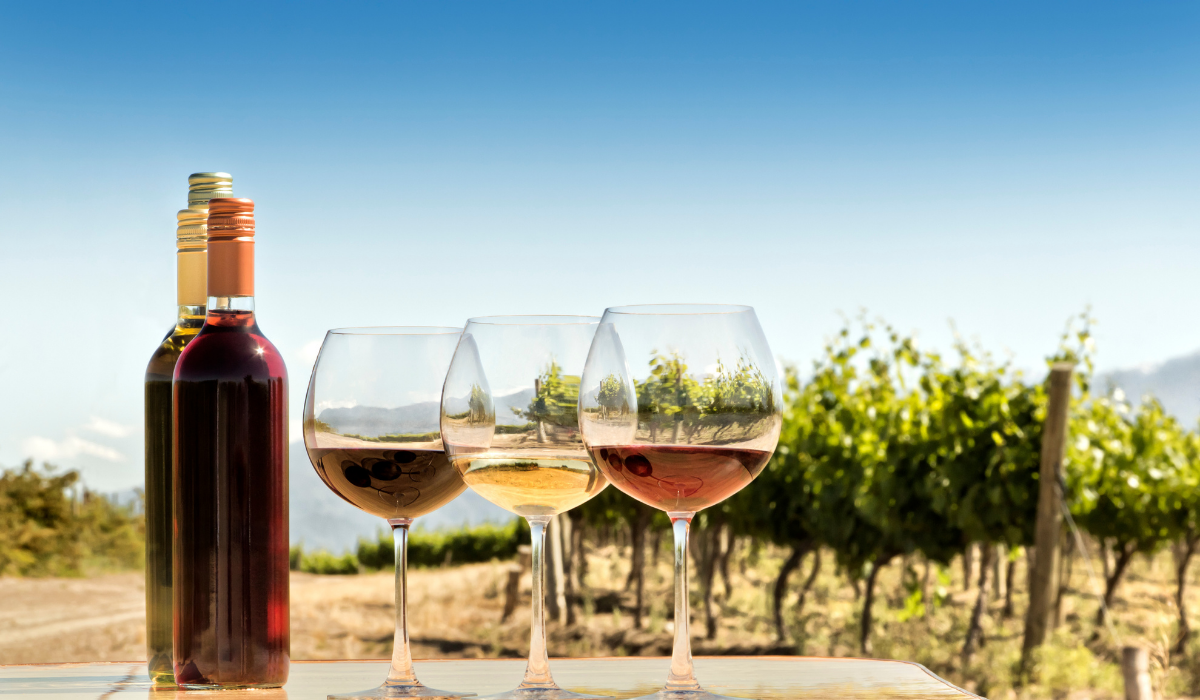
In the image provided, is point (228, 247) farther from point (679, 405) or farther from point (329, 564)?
point (329, 564)

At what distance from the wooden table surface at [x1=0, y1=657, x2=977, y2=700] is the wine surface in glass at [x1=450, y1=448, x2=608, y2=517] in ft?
0.64

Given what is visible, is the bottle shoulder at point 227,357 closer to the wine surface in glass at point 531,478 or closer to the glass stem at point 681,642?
the wine surface in glass at point 531,478

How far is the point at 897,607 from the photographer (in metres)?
10.0

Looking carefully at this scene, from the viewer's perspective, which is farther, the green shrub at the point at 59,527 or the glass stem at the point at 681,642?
the green shrub at the point at 59,527

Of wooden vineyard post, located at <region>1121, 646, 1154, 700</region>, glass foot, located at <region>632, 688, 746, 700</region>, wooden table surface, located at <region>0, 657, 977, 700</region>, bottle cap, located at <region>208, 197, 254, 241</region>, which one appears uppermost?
bottle cap, located at <region>208, 197, 254, 241</region>

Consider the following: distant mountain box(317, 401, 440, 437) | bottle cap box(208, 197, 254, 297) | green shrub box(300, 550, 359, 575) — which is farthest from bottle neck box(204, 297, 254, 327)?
green shrub box(300, 550, 359, 575)

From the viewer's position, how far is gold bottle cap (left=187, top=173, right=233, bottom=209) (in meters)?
1.11

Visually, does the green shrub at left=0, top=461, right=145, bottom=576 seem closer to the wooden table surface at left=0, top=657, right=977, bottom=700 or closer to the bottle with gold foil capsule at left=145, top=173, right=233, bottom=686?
the wooden table surface at left=0, top=657, right=977, bottom=700

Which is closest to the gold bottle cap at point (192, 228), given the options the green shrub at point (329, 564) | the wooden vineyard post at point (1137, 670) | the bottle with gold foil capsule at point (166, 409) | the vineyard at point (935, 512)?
the bottle with gold foil capsule at point (166, 409)

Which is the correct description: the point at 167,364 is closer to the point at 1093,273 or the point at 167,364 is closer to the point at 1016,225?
the point at 1016,225

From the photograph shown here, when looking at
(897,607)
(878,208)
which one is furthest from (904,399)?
(878,208)

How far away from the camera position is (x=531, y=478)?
101cm

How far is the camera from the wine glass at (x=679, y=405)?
3.07ft

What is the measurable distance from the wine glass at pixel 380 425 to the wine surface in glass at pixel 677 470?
0.20 m
